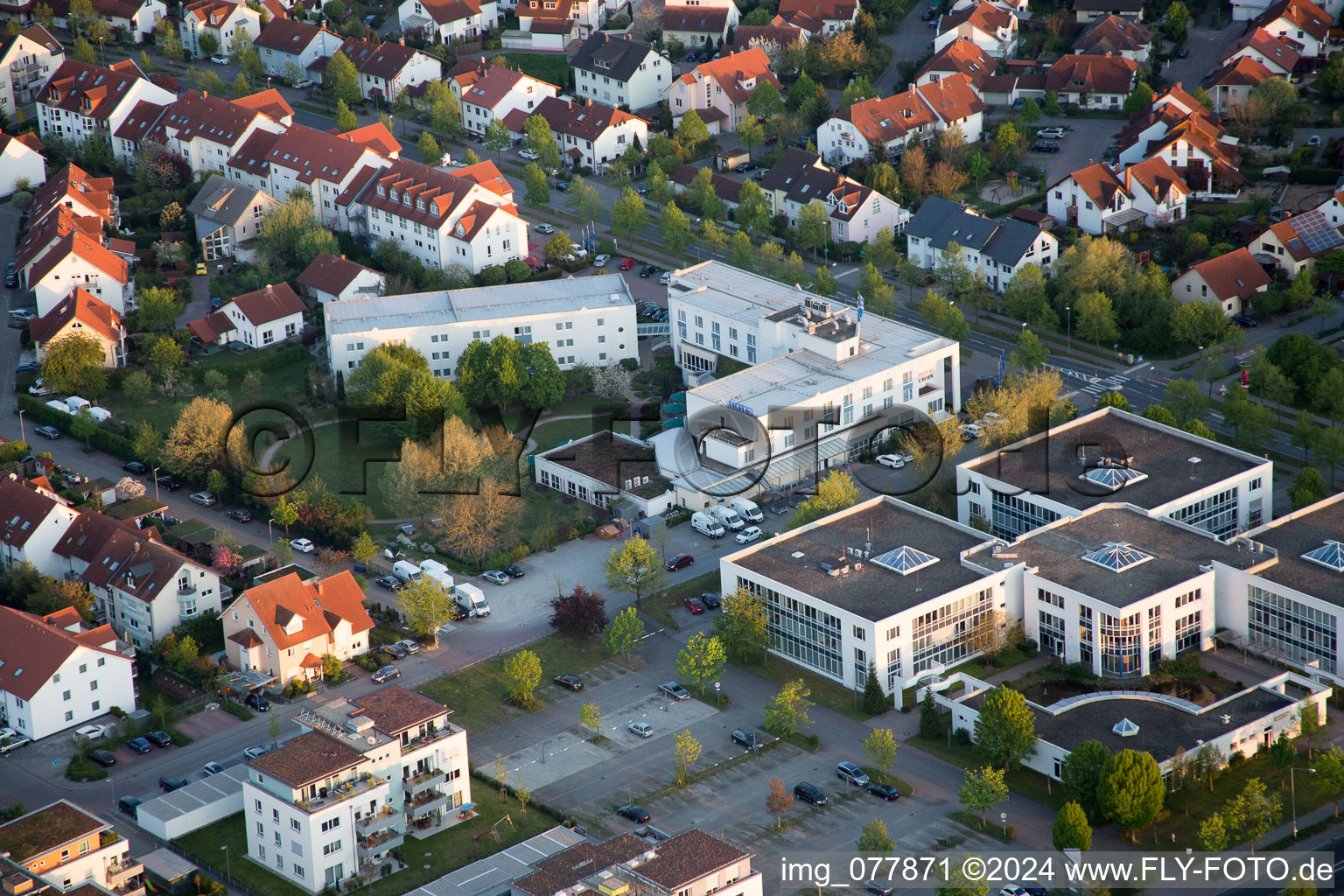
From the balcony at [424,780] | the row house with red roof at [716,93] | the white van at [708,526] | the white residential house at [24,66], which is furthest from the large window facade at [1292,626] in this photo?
the white residential house at [24,66]

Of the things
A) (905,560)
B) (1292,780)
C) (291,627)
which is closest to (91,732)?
(291,627)

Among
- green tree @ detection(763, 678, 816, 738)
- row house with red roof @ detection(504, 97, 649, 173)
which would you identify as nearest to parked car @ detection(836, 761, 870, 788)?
green tree @ detection(763, 678, 816, 738)

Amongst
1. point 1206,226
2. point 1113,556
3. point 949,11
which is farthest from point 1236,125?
point 1113,556

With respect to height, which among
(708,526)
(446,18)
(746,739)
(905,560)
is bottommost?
(746,739)

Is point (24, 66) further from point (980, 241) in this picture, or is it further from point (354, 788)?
point (354, 788)

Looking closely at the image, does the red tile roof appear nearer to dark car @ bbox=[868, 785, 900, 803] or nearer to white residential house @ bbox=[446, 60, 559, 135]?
white residential house @ bbox=[446, 60, 559, 135]

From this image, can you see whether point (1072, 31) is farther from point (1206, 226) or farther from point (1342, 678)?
point (1342, 678)
